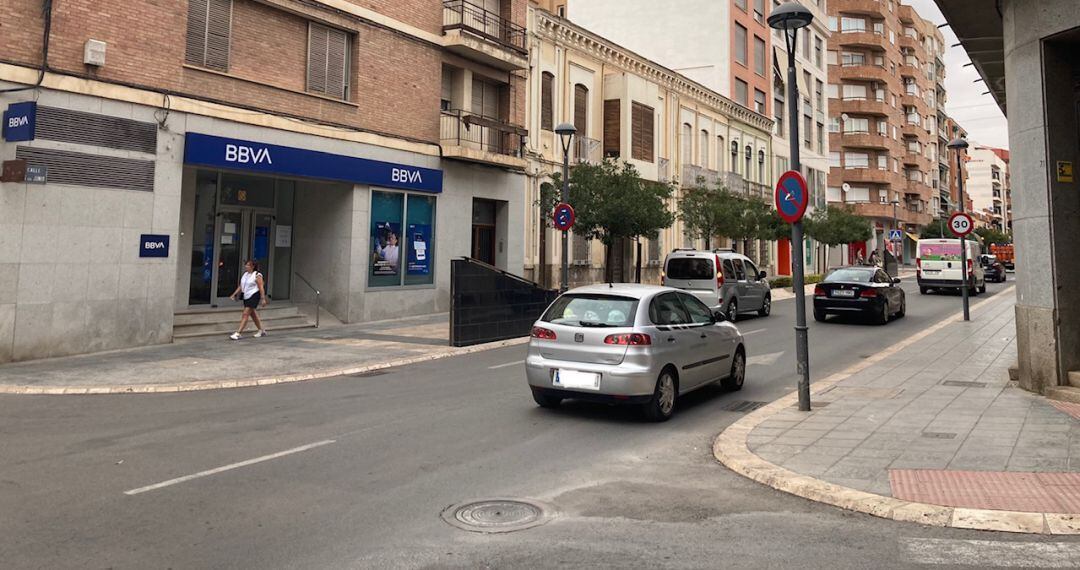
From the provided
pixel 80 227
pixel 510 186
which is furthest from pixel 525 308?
pixel 80 227

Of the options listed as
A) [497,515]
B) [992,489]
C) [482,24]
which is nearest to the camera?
[497,515]

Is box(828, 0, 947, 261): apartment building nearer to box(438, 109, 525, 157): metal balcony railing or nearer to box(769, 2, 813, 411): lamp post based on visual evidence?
box(438, 109, 525, 157): metal balcony railing

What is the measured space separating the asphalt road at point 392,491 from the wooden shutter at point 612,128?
71.0 ft

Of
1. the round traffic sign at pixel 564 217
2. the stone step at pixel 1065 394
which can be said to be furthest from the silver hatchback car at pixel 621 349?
the round traffic sign at pixel 564 217

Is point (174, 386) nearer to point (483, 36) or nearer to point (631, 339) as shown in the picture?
point (631, 339)

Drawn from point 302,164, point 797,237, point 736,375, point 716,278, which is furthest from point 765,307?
point 302,164

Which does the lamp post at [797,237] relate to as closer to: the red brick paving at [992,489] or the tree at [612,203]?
the red brick paving at [992,489]

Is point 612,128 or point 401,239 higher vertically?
point 612,128

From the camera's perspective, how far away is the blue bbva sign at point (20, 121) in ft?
38.7

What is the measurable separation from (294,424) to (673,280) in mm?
13882

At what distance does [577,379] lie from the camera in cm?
794

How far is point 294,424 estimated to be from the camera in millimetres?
7801

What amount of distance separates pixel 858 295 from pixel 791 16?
42.4 feet

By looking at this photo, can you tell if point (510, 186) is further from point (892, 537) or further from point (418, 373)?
point (892, 537)
